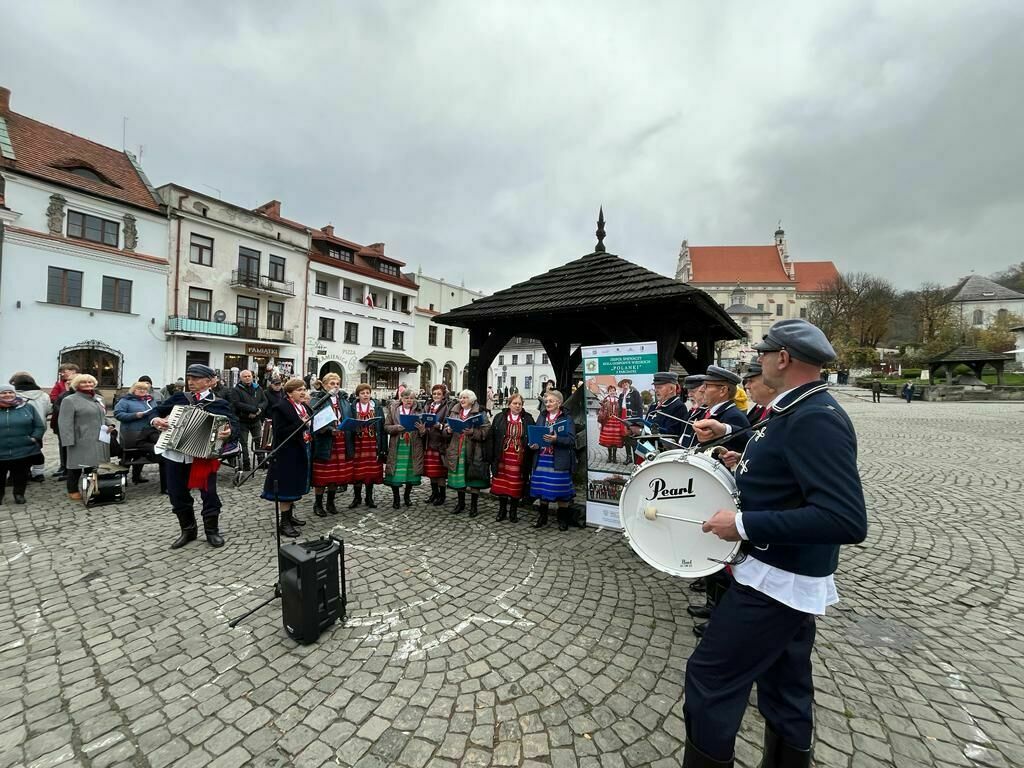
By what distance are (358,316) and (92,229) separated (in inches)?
631

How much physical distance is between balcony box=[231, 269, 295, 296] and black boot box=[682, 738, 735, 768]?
31.1m

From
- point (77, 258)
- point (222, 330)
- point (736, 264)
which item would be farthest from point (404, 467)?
point (736, 264)

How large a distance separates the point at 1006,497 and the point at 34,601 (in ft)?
44.3

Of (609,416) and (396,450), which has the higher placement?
(609,416)

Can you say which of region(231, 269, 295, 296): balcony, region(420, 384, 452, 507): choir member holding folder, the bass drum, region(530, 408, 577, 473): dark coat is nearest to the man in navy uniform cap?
region(420, 384, 452, 507): choir member holding folder

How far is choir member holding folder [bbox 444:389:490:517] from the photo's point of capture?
20.6 feet

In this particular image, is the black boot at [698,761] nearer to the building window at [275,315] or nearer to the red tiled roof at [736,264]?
the building window at [275,315]

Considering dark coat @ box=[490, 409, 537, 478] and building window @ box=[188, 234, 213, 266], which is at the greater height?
building window @ box=[188, 234, 213, 266]

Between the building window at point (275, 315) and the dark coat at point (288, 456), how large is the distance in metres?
27.1

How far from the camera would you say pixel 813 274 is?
78250 mm

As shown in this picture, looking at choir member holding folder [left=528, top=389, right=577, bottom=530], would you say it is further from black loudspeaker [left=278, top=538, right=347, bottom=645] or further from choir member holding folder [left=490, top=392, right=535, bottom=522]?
black loudspeaker [left=278, top=538, right=347, bottom=645]

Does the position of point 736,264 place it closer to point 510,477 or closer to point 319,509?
point 510,477

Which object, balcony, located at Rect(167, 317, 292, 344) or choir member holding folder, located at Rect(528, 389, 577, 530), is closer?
choir member holding folder, located at Rect(528, 389, 577, 530)

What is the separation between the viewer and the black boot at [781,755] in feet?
6.31
